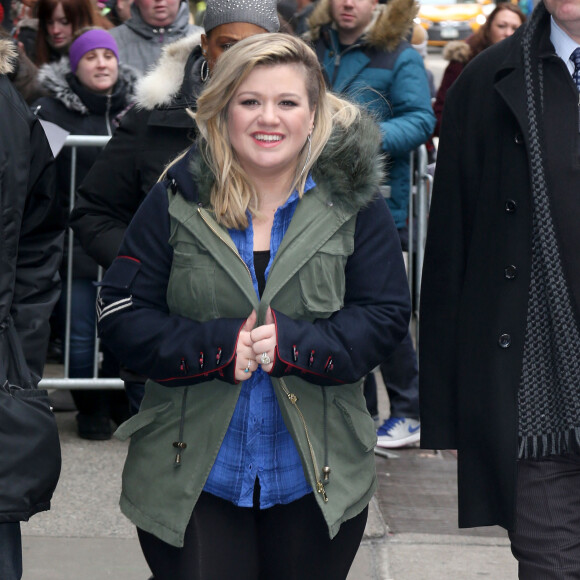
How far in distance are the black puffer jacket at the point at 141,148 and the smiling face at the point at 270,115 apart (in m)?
1.22

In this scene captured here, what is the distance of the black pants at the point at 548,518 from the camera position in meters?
3.32

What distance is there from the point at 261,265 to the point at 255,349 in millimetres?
262

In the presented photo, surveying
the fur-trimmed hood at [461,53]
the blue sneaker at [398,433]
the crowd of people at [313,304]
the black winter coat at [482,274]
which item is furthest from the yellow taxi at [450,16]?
the crowd of people at [313,304]

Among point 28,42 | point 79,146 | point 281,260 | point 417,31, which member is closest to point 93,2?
point 28,42

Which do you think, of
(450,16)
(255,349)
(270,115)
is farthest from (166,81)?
(450,16)

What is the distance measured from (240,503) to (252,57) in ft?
3.64

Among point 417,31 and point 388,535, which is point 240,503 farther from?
point 417,31

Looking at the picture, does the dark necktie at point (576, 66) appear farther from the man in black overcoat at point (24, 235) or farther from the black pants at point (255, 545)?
the man in black overcoat at point (24, 235)

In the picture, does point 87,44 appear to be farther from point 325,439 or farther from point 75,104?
point 325,439

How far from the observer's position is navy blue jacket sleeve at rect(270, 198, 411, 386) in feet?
9.78

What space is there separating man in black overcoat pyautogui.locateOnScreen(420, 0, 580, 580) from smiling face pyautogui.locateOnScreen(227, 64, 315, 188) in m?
0.60

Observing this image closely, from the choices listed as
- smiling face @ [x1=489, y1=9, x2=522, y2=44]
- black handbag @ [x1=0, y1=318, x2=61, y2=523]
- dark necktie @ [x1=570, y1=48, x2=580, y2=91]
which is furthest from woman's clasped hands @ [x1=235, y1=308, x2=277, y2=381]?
smiling face @ [x1=489, y1=9, x2=522, y2=44]

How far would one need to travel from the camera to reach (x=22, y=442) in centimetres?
312

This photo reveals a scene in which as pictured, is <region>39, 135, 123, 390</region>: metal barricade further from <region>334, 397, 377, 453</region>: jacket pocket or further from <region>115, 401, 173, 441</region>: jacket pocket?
<region>334, 397, 377, 453</region>: jacket pocket
